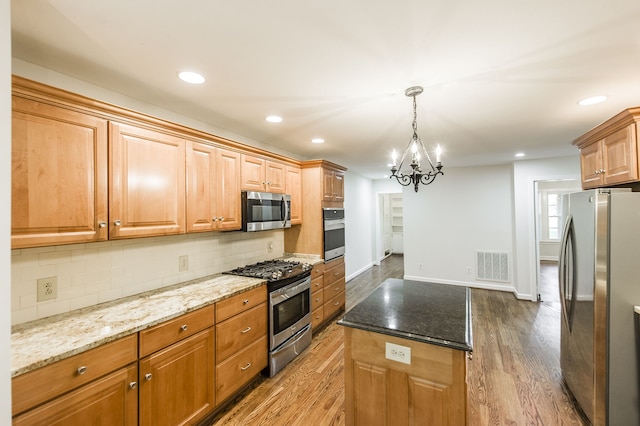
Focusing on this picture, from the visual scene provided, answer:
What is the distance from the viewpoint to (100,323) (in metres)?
1.62

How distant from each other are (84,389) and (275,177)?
2.44m

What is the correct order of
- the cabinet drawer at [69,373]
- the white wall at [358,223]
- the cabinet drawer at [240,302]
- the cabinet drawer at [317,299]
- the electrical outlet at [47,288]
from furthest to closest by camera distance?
the white wall at [358,223], the cabinet drawer at [317,299], the cabinet drawer at [240,302], the electrical outlet at [47,288], the cabinet drawer at [69,373]

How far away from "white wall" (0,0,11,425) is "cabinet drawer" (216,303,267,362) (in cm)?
119

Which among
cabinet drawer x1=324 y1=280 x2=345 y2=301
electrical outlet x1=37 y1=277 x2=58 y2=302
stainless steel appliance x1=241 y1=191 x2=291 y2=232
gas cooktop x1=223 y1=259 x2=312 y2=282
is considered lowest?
cabinet drawer x1=324 y1=280 x2=345 y2=301

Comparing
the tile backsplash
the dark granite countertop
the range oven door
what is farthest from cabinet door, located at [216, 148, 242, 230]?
the dark granite countertop

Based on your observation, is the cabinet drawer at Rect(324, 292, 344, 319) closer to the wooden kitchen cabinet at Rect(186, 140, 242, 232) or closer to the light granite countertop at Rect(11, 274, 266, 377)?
the light granite countertop at Rect(11, 274, 266, 377)

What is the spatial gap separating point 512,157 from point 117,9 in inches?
209

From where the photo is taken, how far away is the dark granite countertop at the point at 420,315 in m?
1.49

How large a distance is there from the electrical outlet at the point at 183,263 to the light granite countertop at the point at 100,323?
0.17 m

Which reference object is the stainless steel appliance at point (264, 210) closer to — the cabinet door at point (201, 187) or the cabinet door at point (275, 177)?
the cabinet door at point (275, 177)

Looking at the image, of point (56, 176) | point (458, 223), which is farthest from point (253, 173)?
point (458, 223)

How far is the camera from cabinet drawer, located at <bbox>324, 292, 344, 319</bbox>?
3795 mm

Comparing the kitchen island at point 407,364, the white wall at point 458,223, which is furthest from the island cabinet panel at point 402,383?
the white wall at point 458,223

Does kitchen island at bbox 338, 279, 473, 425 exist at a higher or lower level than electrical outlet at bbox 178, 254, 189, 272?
lower
